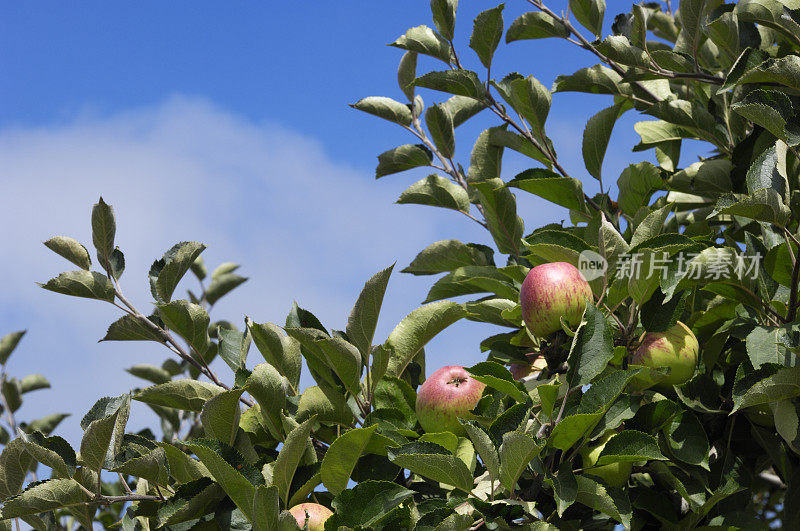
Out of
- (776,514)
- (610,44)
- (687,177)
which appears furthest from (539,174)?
(776,514)

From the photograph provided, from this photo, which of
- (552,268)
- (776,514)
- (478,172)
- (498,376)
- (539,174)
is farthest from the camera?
(776,514)

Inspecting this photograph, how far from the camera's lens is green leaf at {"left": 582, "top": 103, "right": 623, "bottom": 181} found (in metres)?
2.46

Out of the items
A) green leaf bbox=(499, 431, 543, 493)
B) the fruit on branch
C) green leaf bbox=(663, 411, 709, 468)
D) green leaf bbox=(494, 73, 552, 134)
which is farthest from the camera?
green leaf bbox=(494, 73, 552, 134)

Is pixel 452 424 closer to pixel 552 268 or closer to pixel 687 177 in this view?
pixel 552 268

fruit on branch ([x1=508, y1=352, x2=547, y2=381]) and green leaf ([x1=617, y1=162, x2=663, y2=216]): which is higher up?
green leaf ([x1=617, y1=162, x2=663, y2=216])

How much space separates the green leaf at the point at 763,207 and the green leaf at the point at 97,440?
152 cm

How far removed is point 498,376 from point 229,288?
7.37ft

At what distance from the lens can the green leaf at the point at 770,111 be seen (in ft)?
5.91

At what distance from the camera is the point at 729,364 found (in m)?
2.13

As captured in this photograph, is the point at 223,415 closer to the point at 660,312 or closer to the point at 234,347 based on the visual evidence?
the point at 234,347

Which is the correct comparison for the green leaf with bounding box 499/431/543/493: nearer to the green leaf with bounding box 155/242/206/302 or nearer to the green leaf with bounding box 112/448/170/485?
the green leaf with bounding box 112/448/170/485

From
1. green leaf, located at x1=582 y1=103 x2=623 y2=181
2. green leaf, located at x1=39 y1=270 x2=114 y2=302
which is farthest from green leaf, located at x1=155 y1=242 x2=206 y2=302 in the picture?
green leaf, located at x1=582 y1=103 x2=623 y2=181

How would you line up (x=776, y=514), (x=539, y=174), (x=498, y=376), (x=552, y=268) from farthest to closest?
(x=776, y=514) < (x=539, y=174) < (x=552, y=268) < (x=498, y=376)

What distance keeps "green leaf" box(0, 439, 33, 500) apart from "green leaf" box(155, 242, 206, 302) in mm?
545
